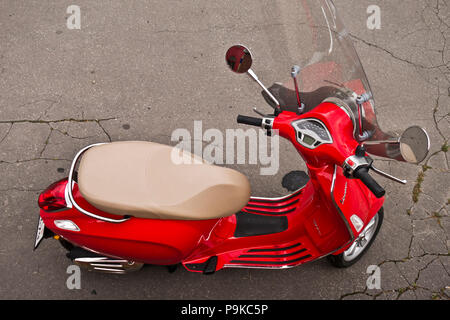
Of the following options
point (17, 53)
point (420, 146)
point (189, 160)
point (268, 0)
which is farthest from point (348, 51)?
point (17, 53)

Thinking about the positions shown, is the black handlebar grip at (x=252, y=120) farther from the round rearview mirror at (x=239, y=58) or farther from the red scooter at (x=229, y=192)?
the round rearview mirror at (x=239, y=58)

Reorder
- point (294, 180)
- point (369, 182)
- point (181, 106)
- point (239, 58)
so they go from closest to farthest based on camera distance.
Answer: point (369, 182), point (239, 58), point (294, 180), point (181, 106)

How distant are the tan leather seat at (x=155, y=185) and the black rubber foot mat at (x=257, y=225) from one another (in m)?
0.42

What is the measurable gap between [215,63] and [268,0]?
1802 mm

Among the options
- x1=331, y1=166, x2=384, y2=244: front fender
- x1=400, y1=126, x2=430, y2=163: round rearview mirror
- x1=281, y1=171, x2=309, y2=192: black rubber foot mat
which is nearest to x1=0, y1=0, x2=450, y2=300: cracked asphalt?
x1=281, y1=171, x2=309, y2=192: black rubber foot mat

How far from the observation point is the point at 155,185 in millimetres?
2199

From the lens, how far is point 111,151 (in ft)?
7.51

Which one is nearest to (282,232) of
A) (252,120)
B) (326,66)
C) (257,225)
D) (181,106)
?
(257,225)

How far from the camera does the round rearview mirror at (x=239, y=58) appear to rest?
79.9 inches

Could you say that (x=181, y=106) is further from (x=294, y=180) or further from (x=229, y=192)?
(x=229, y=192)

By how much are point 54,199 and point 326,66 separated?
5.50 feet

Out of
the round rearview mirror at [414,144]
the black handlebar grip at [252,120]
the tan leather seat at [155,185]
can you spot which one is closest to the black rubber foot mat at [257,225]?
the tan leather seat at [155,185]

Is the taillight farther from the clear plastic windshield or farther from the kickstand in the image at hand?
the clear plastic windshield

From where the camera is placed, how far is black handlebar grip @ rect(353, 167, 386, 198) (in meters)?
1.79
